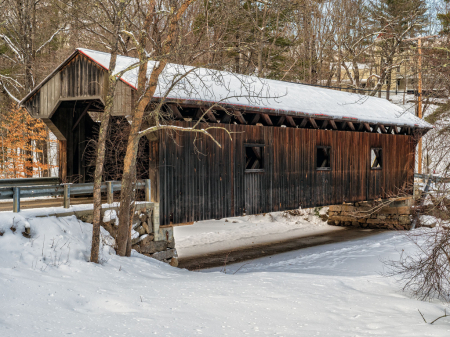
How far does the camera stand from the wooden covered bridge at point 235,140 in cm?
1038

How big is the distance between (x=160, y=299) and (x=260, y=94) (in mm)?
7957

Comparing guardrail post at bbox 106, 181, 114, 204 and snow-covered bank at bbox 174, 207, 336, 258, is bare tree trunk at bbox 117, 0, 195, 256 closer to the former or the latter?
guardrail post at bbox 106, 181, 114, 204

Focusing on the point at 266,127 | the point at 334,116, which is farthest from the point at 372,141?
the point at 266,127

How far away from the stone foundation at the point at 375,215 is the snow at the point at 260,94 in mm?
3750

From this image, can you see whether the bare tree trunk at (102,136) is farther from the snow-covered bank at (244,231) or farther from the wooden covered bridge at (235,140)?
the snow-covered bank at (244,231)

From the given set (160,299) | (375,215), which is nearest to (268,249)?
(375,215)

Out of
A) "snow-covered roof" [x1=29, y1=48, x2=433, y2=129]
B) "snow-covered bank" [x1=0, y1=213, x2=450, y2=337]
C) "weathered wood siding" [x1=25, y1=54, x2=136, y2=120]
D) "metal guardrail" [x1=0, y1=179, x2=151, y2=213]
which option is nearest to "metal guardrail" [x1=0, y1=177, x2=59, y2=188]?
"weathered wood siding" [x1=25, y1=54, x2=136, y2=120]

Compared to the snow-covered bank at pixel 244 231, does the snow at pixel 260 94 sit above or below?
above

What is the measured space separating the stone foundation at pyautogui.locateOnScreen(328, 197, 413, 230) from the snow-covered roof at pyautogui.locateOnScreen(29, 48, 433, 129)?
371 centimetres

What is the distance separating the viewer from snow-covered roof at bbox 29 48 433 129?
10.1 m

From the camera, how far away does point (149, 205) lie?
10.2m

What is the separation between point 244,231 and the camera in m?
19.0

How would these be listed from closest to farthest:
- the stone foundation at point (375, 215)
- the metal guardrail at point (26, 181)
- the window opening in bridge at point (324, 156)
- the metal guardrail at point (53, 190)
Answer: the metal guardrail at point (53, 190) < the metal guardrail at point (26, 181) < the window opening in bridge at point (324, 156) < the stone foundation at point (375, 215)

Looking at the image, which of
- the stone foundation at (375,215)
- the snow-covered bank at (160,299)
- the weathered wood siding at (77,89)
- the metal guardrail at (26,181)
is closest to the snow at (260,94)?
the weathered wood siding at (77,89)
